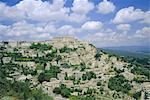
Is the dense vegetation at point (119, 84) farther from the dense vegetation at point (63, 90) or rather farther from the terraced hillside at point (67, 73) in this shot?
the dense vegetation at point (63, 90)

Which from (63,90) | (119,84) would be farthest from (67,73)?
(63,90)

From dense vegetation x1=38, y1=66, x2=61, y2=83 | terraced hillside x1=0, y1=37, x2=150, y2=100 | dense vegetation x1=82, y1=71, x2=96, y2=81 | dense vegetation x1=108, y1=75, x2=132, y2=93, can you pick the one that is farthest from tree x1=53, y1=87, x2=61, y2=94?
dense vegetation x1=82, y1=71, x2=96, y2=81

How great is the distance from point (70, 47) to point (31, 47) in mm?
13483

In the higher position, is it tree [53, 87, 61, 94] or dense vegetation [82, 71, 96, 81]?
dense vegetation [82, 71, 96, 81]

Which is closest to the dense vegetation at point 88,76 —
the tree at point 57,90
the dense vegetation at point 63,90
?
the dense vegetation at point 63,90

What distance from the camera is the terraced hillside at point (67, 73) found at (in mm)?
79762

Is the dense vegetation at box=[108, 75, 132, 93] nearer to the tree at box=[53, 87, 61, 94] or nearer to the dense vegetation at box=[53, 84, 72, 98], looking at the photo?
the dense vegetation at box=[53, 84, 72, 98]

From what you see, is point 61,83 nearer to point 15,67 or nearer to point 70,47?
point 15,67

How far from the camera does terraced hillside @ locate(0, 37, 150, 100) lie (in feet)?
262

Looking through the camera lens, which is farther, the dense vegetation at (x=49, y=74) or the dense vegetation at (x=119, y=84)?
the dense vegetation at (x=49, y=74)

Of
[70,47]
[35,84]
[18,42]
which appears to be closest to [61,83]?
[35,84]

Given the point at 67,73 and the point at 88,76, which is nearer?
the point at 88,76

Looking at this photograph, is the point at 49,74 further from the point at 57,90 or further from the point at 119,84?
the point at 119,84

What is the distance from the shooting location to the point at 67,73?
320ft
